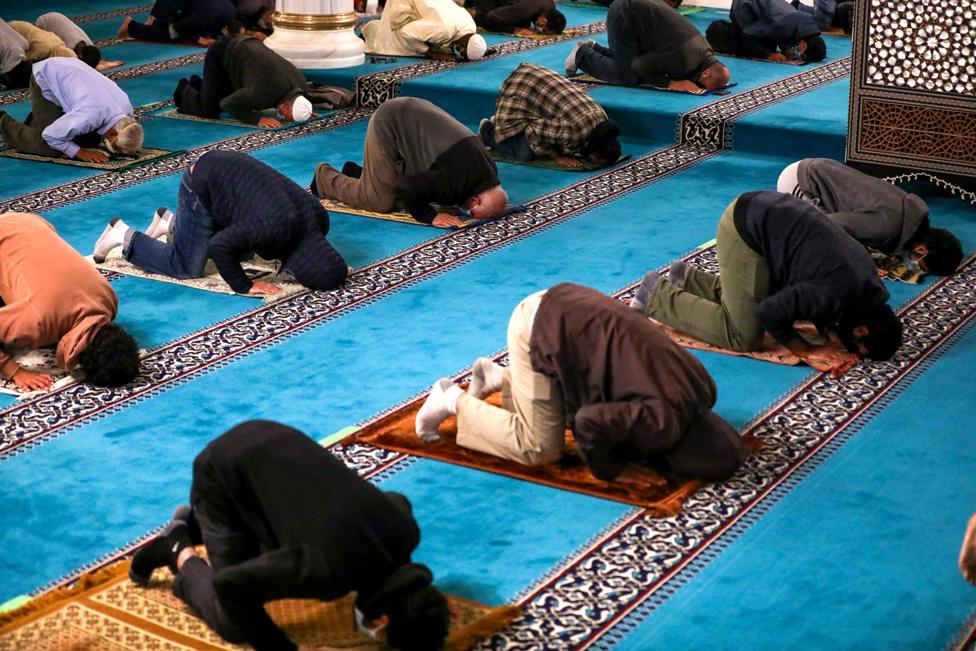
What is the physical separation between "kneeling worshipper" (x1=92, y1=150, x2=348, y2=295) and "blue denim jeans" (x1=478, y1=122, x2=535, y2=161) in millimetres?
1939

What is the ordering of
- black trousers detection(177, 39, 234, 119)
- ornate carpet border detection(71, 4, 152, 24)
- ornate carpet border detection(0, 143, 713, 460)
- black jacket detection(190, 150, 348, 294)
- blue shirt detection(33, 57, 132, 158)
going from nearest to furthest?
ornate carpet border detection(0, 143, 713, 460), black jacket detection(190, 150, 348, 294), blue shirt detection(33, 57, 132, 158), black trousers detection(177, 39, 234, 119), ornate carpet border detection(71, 4, 152, 24)

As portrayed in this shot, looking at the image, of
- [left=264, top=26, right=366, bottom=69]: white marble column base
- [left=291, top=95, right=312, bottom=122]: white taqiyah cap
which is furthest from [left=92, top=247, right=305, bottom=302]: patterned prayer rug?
[left=264, top=26, right=366, bottom=69]: white marble column base

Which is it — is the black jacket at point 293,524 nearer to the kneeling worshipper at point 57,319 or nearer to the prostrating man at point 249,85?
the kneeling worshipper at point 57,319

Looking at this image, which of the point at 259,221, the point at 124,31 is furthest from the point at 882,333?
the point at 124,31

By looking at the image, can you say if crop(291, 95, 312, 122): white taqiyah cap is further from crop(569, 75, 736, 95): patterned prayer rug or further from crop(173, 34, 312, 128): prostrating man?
crop(569, 75, 736, 95): patterned prayer rug

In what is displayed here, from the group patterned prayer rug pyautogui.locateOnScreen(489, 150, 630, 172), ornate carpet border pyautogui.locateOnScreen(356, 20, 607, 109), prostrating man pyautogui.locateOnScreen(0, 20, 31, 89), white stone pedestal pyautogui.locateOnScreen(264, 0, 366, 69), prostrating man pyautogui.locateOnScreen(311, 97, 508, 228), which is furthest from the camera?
white stone pedestal pyautogui.locateOnScreen(264, 0, 366, 69)

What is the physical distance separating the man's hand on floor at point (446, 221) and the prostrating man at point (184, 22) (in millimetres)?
4415

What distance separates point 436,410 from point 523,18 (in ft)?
21.2

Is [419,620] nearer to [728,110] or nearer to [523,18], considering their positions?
[728,110]

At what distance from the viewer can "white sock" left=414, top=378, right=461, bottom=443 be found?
3.67 m

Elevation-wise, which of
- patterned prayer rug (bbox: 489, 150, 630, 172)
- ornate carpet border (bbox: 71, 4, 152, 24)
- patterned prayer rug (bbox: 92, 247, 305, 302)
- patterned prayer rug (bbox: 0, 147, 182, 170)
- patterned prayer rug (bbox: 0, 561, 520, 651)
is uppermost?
ornate carpet border (bbox: 71, 4, 152, 24)

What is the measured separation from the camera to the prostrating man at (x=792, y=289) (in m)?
4.07

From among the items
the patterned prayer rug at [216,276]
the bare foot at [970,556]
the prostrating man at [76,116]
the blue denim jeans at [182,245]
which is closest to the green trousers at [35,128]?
the prostrating man at [76,116]

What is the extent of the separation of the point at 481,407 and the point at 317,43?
5.25 meters
